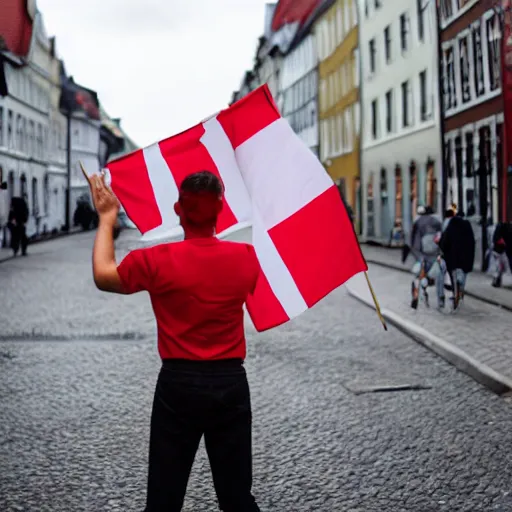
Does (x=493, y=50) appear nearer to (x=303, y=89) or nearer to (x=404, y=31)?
(x=404, y=31)

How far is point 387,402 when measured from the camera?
826 centimetres

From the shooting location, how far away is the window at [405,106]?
36875mm

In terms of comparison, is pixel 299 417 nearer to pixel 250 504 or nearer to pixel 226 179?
pixel 226 179

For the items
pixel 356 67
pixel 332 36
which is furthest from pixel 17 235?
pixel 332 36

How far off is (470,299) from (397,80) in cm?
2190

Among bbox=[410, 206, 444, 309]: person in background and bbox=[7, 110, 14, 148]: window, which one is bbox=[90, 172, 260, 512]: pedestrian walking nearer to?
bbox=[410, 206, 444, 309]: person in background

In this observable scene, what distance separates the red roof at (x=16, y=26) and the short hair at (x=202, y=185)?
1999mm

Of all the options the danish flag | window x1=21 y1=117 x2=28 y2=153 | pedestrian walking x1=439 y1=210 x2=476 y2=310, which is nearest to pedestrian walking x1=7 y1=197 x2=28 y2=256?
pedestrian walking x1=439 y1=210 x2=476 y2=310

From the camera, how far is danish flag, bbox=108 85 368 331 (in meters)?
4.61

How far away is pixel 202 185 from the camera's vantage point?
366 centimetres

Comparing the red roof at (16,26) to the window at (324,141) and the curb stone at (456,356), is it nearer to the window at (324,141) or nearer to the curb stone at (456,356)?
the curb stone at (456,356)

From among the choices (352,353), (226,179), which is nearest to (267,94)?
(226,179)

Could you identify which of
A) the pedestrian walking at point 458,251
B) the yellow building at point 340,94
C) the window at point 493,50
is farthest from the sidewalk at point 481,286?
the yellow building at point 340,94

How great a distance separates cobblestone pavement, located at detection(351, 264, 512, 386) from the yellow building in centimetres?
2840
